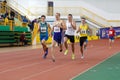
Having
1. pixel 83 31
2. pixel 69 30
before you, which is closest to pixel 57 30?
pixel 69 30

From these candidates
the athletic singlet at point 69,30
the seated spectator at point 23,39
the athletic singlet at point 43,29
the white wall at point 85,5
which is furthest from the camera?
the white wall at point 85,5

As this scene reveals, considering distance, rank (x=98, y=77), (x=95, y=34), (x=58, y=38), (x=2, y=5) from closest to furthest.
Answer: (x=98, y=77), (x=58, y=38), (x=2, y=5), (x=95, y=34)

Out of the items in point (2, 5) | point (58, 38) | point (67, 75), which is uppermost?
point (2, 5)

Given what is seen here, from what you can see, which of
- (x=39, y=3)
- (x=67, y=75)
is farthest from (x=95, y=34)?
(x=67, y=75)

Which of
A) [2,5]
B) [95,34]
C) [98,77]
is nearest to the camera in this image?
[98,77]

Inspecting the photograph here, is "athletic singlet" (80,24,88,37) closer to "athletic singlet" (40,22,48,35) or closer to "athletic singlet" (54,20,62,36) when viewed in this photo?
"athletic singlet" (54,20,62,36)

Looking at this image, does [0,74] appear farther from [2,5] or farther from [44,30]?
[2,5]

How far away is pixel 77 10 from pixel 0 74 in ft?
127

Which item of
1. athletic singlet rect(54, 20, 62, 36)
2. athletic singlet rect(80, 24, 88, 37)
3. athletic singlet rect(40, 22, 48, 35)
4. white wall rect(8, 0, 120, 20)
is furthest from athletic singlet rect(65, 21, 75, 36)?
white wall rect(8, 0, 120, 20)

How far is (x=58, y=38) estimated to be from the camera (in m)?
15.5

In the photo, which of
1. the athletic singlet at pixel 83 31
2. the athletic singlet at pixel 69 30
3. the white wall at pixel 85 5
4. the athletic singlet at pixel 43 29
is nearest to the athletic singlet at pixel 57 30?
the athletic singlet at pixel 43 29

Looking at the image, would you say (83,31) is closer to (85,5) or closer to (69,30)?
(69,30)

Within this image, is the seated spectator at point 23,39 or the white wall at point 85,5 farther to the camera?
the white wall at point 85,5

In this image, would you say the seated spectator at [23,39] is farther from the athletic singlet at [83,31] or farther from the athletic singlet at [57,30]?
the athletic singlet at [57,30]
